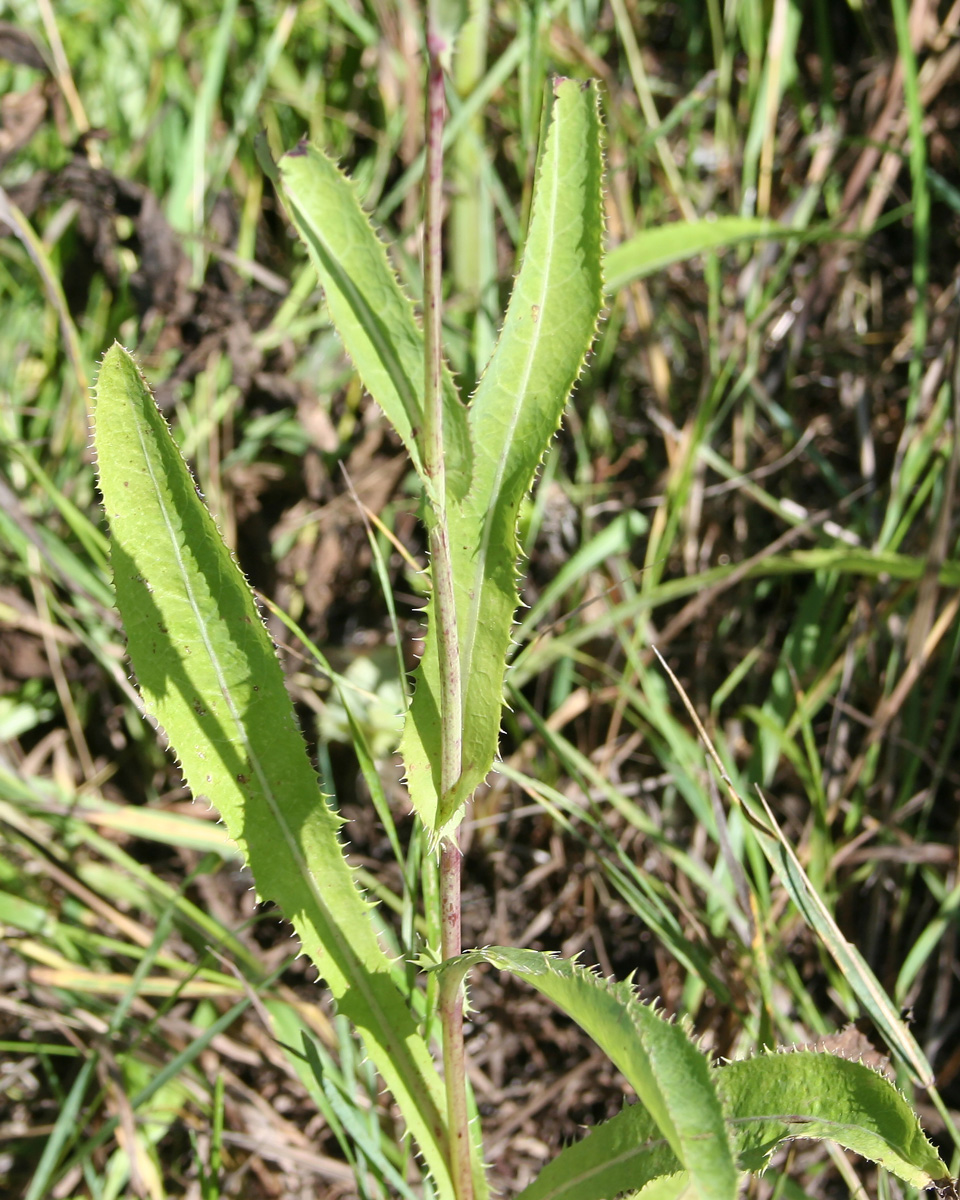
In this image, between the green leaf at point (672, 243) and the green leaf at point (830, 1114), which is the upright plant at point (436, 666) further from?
the green leaf at point (672, 243)

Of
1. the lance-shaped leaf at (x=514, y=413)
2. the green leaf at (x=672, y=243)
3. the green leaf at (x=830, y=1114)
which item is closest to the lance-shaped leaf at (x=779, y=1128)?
the green leaf at (x=830, y=1114)

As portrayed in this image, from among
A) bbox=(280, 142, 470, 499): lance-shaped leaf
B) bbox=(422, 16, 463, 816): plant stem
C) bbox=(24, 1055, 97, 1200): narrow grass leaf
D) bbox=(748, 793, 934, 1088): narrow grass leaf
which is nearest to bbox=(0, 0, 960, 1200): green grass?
bbox=(24, 1055, 97, 1200): narrow grass leaf

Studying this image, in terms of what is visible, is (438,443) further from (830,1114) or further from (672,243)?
(672,243)

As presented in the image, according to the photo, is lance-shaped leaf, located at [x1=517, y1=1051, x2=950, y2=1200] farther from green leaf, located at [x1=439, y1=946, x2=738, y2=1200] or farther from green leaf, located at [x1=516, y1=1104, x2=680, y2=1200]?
green leaf, located at [x1=439, y1=946, x2=738, y2=1200]

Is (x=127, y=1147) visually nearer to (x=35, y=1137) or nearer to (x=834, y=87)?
(x=35, y=1137)

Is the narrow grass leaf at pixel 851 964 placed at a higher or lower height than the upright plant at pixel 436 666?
lower

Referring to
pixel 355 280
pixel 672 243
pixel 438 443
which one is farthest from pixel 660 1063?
pixel 672 243
